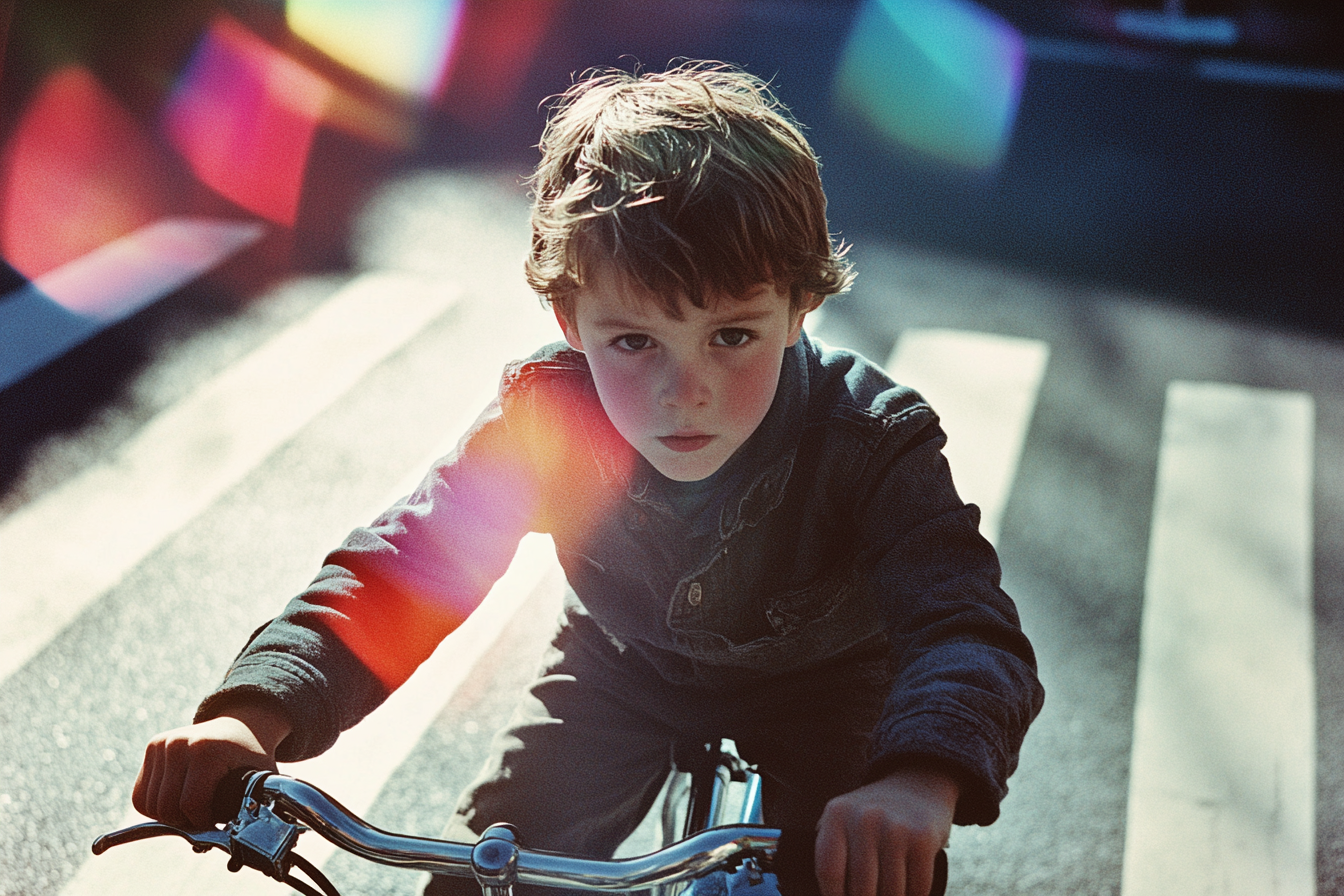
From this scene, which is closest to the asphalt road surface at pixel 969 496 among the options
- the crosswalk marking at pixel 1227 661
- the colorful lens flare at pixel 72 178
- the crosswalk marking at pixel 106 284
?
the crosswalk marking at pixel 1227 661

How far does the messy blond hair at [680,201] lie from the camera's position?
136 centimetres

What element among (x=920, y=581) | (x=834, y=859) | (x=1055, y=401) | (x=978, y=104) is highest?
(x=978, y=104)

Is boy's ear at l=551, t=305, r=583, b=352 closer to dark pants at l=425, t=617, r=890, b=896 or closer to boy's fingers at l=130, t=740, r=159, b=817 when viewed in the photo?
dark pants at l=425, t=617, r=890, b=896

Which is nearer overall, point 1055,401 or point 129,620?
point 129,620

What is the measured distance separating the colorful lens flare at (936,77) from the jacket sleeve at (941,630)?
4.85 m

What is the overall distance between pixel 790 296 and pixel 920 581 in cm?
37

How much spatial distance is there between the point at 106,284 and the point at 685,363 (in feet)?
13.2

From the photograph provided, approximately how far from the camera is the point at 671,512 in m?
1.61

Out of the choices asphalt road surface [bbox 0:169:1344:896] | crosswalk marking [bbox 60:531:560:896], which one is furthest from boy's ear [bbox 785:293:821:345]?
asphalt road surface [bbox 0:169:1344:896]

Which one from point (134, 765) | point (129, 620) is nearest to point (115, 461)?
point (129, 620)

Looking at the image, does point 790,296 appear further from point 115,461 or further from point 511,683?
point 115,461

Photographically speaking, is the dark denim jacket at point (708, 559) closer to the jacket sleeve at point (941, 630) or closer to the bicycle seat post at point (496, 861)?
the jacket sleeve at point (941, 630)

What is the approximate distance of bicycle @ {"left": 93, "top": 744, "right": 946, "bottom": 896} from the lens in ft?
3.52

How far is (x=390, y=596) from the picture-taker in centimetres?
156
